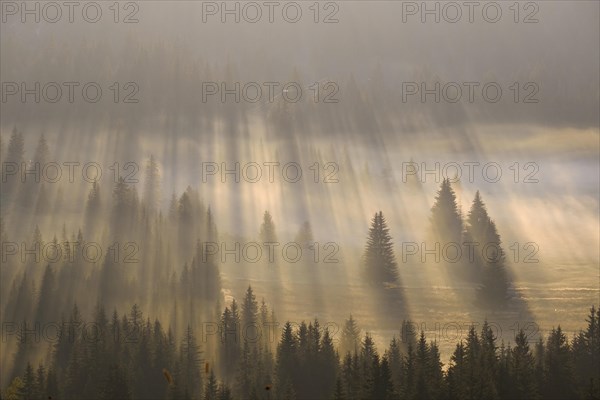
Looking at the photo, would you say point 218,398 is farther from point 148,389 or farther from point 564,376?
point 564,376

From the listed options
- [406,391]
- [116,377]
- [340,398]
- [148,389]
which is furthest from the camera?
[148,389]

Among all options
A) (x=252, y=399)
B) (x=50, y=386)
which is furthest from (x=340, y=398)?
(x=50, y=386)

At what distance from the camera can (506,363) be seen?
16500 cm

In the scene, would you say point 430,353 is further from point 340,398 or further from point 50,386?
point 50,386

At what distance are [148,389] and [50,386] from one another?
23.1 metres

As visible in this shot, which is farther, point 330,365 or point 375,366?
point 330,365

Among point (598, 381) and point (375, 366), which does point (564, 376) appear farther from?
point (375, 366)

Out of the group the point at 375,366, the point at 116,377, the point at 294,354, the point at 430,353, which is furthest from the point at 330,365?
the point at 116,377

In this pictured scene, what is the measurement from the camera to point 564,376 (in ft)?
543

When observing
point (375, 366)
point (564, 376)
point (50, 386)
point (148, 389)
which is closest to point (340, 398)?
point (375, 366)

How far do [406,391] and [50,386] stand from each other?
280 feet

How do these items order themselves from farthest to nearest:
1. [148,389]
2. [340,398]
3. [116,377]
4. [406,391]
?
[148,389], [116,377], [406,391], [340,398]

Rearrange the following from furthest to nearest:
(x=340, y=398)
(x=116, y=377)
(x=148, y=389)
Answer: (x=148, y=389)
(x=116, y=377)
(x=340, y=398)

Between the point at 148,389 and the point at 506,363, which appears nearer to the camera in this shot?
the point at 506,363
